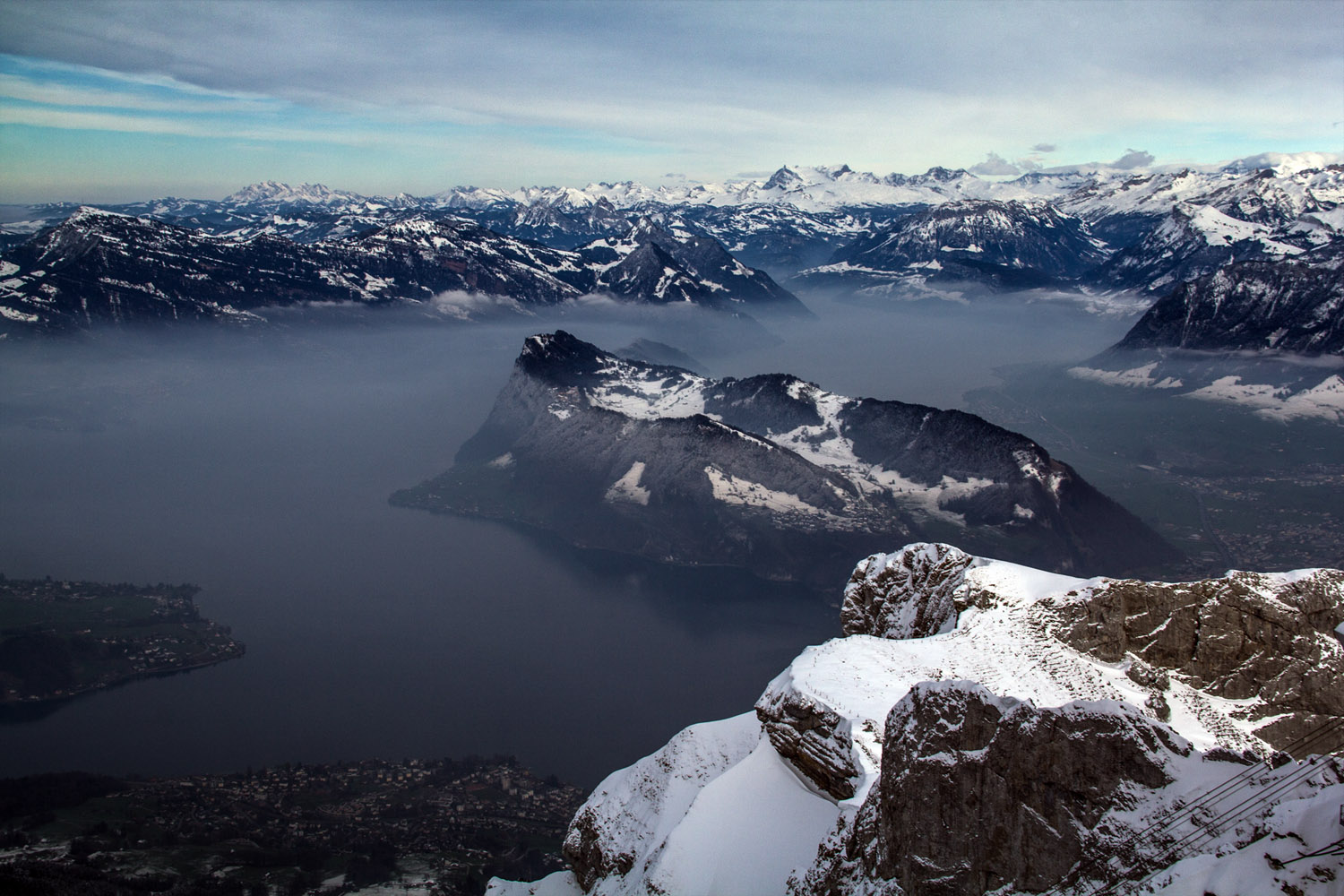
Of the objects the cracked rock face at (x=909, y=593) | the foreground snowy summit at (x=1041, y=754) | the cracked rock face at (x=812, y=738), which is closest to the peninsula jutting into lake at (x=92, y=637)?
the foreground snowy summit at (x=1041, y=754)

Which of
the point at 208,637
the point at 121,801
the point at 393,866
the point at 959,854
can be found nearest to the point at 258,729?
the point at 121,801

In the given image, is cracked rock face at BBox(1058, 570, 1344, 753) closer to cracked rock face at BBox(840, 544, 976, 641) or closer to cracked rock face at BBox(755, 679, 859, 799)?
cracked rock face at BBox(840, 544, 976, 641)

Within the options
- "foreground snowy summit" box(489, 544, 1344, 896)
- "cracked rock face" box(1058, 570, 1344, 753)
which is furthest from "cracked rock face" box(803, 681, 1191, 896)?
"cracked rock face" box(1058, 570, 1344, 753)

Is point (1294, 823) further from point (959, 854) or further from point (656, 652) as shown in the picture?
point (656, 652)

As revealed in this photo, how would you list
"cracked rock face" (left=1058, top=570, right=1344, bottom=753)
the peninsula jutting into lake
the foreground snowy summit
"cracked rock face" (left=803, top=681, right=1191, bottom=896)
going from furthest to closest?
the peninsula jutting into lake → "cracked rock face" (left=1058, top=570, right=1344, bottom=753) → "cracked rock face" (left=803, top=681, right=1191, bottom=896) → the foreground snowy summit

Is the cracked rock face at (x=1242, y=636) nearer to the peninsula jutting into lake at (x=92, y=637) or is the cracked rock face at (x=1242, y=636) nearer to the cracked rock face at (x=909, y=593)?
the cracked rock face at (x=909, y=593)

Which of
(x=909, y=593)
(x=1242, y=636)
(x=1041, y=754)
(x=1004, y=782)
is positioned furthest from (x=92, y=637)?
(x=1242, y=636)
